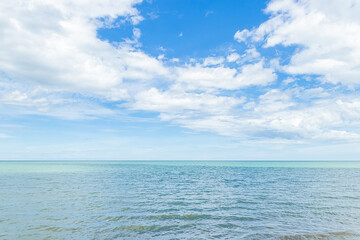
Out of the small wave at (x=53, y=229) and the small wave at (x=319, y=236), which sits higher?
the small wave at (x=53, y=229)

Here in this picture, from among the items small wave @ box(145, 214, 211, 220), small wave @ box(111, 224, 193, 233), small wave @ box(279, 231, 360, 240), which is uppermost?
small wave @ box(145, 214, 211, 220)

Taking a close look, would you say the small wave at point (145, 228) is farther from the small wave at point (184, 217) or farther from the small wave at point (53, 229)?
the small wave at point (53, 229)

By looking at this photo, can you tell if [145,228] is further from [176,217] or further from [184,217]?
[184,217]

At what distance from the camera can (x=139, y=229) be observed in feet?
59.6

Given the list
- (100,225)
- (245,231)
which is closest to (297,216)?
(245,231)

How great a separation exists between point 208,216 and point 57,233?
12192mm

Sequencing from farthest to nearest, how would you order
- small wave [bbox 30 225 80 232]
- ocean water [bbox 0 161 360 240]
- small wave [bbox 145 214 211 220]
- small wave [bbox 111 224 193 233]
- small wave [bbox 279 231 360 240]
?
small wave [bbox 145 214 211 220] → small wave [bbox 111 224 193 233] → small wave [bbox 30 225 80 232] → ocean water [bbox 0 161 360 240] → small wave [bbox 279 231 360 240]

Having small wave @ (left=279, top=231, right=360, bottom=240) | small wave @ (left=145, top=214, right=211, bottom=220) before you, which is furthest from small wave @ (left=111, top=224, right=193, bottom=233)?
small wave @ (left=279, top=231, right=360, bottom=240)

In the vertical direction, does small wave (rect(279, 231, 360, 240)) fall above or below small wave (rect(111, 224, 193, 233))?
below

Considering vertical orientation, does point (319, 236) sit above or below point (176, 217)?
below

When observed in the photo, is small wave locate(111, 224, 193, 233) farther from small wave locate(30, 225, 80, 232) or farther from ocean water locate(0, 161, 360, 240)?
small wave locate(30, 225, 80, 232)

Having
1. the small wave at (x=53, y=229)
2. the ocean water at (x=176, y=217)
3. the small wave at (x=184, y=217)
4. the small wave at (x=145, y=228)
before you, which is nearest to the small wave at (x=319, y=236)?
the ocean water at (x=176, y=217)

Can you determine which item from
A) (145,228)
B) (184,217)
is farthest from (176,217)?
(145,228)

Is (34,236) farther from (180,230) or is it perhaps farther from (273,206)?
(273,206)
